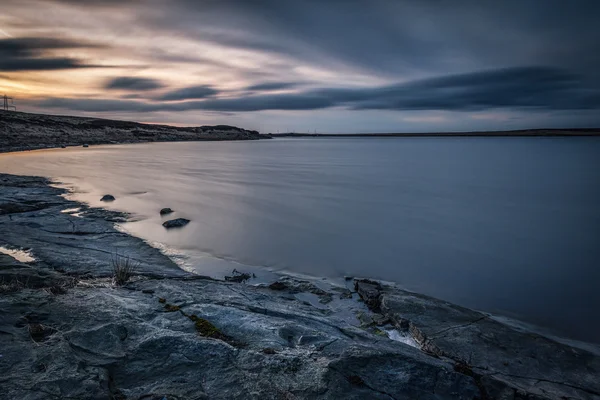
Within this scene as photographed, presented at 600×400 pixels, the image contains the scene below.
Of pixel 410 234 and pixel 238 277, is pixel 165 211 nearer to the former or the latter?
pixel 238 277

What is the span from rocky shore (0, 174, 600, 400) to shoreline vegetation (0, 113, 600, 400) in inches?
0.7

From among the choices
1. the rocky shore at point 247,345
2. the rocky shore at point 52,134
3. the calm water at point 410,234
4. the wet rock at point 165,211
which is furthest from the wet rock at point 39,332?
the rocky shore at point 52,134

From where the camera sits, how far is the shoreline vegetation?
3562 millimetres

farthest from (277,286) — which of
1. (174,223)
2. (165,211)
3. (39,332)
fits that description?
(165,211)

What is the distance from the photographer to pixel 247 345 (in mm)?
4352

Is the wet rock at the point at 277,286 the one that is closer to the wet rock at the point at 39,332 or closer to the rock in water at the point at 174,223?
the wet rock at the point at 39,332

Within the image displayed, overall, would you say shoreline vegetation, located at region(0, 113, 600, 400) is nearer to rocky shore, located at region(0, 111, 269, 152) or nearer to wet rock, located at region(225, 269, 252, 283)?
wet rock, located at region(225, 269, 252, 283)

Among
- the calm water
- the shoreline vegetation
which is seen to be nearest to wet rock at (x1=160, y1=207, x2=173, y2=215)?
the calm water

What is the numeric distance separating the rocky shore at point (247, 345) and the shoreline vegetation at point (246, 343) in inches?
0.7

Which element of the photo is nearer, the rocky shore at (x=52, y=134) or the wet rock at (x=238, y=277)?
the wet rock at (x=238, y=277)

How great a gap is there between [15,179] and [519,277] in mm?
26643

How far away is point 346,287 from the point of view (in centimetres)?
857

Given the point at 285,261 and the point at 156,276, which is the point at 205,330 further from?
the point at 285,261

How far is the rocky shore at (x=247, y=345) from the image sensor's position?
3.55 meters
